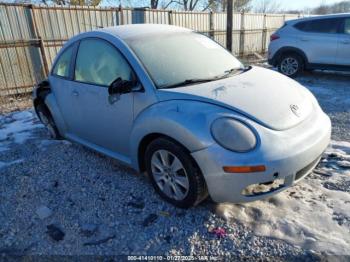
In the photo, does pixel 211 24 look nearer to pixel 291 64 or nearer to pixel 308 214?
pixel 291 64

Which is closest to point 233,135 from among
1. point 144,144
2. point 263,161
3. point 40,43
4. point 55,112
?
point 263,161

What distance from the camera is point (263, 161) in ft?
7.75

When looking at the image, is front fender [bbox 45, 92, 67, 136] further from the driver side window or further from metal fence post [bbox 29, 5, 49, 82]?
metal fence post [bbox 29, 5, 49, 82]

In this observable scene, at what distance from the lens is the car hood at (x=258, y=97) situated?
2609 mm

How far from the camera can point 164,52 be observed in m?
3.28

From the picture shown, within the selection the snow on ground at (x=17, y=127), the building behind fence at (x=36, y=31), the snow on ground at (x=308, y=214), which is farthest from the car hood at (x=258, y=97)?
the building behind fence at (x=36, y=31)

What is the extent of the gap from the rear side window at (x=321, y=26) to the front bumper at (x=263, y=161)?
6876mm

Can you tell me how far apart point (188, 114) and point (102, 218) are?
4.22ft

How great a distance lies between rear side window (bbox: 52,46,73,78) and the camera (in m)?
4.02

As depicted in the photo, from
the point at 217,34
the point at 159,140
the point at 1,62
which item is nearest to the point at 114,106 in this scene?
the point at 159,140

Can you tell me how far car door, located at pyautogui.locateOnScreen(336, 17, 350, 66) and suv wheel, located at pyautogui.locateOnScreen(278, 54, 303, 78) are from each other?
1.02 metres

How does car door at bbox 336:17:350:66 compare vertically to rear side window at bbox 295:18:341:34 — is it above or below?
below

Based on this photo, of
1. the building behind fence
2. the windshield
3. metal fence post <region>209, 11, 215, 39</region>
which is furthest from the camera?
metal fence post <region>209, 11, 215, 39</region>

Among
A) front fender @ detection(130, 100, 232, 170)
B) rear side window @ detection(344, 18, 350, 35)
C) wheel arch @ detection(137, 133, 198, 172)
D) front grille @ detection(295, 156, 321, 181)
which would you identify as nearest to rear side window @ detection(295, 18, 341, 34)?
rear side window @ detection(344, 18, 350, 35)
